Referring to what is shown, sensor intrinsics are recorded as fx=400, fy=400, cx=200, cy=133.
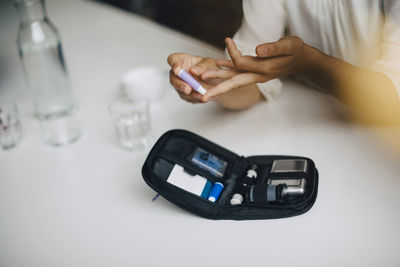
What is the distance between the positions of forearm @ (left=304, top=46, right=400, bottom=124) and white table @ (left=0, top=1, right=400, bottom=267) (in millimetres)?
44

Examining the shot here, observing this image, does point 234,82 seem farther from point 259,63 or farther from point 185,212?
point 185,212

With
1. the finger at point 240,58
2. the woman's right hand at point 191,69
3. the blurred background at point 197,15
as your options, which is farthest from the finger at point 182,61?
the blurred background at point 197,15

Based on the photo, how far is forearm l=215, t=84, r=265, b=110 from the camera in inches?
34.3

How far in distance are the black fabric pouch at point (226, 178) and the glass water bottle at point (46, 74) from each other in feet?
0.97

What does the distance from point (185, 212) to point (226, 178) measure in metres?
0.10

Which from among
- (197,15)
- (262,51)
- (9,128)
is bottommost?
(197,15)

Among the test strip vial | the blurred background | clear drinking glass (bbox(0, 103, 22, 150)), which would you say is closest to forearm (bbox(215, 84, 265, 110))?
the test strip vial

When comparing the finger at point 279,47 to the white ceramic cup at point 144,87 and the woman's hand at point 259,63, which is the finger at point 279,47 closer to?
the woman's hand at point 259,63

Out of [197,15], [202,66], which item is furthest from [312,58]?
[197,15]

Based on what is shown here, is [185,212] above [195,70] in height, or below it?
below

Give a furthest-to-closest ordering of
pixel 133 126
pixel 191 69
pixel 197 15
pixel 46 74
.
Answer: pixel 197 15
pixel 46 74
pixel 133 126
pixel 191 69

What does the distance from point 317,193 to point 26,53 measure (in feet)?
2.62

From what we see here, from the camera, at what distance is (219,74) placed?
75 centimetres

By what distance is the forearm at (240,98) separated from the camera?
87cm
